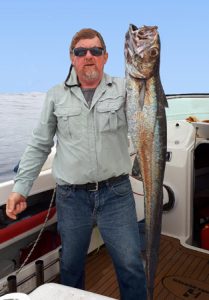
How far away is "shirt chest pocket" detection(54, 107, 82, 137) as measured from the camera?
7.73ft

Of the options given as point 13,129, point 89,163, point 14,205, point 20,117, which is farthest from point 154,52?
point 20,117

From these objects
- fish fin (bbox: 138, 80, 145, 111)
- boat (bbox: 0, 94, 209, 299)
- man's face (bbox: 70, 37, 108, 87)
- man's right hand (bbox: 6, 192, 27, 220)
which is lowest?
boat (bbox: 0, 94, 209, 299)

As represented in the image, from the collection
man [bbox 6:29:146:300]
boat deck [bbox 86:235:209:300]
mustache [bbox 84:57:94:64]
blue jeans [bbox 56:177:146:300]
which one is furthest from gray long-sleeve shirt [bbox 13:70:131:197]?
boat deck [bbox 86:235:209:300]

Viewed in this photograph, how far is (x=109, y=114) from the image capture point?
7.69ft

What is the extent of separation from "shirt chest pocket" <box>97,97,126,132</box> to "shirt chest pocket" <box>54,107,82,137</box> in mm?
139

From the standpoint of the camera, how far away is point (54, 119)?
246 centimetres

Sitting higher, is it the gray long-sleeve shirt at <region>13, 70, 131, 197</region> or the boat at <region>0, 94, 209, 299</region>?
the gray long-sleeve shirt at <region>13, 70, 131, 197</region>

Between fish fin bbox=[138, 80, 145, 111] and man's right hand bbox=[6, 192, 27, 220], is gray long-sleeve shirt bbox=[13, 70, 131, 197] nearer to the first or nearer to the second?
man's right hand bbox=[6, 192, 27, 220]

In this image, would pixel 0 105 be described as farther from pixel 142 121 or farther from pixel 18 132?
pixel 142 121

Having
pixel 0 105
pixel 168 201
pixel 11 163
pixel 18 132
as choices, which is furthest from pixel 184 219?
pixel 0 105

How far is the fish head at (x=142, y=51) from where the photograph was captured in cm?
179

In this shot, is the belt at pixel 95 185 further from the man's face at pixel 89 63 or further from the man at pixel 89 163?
the man's face at pixel 89 63

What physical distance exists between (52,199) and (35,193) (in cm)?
19

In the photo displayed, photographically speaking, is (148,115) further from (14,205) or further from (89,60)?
(14,205)
